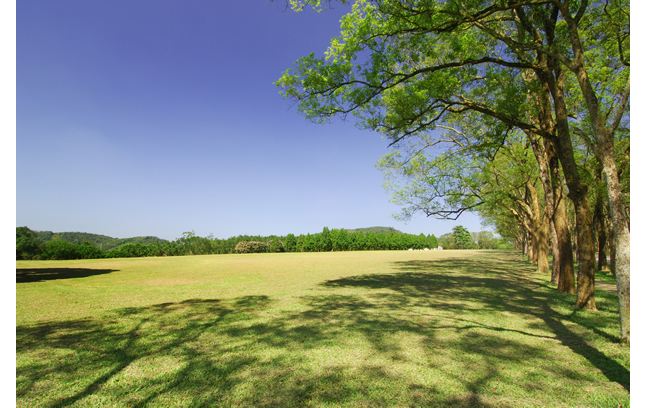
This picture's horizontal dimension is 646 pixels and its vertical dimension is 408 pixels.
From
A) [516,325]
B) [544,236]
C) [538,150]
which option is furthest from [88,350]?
[544,236]

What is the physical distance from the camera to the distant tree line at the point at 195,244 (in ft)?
117

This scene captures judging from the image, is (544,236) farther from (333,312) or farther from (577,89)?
(333,312)

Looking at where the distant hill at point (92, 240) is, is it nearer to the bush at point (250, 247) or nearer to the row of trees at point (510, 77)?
the bush at point (250, 247)

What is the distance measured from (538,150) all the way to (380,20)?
10.5 meters

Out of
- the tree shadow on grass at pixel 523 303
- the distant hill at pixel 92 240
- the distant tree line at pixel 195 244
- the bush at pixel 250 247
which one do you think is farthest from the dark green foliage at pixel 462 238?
the tree shadow on grass at pixel 523 303

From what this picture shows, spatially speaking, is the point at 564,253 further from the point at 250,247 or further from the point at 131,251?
the point at 131,251

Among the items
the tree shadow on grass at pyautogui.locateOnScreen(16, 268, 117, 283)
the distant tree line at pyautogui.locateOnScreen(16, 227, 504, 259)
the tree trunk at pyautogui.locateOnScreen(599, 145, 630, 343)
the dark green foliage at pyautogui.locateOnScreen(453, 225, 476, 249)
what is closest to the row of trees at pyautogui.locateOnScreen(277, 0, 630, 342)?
the tree trunk at pyautogui.locateOnScreen(599, 145, 630, 343)

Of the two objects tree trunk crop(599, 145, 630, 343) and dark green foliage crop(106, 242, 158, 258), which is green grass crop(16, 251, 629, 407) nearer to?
tree trunk crop(599, 145, 630, 343)

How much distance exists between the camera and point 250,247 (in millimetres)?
58438

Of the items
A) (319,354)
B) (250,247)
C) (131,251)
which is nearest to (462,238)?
(250,247)

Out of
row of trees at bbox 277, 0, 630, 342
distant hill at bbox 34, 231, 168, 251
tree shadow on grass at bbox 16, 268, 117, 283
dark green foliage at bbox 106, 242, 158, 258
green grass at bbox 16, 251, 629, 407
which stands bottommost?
green grass at bbox 16, 251, 629, 407

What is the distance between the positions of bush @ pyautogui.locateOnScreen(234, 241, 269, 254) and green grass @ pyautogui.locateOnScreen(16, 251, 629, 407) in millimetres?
48118

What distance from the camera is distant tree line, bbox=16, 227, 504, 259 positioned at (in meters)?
35.5

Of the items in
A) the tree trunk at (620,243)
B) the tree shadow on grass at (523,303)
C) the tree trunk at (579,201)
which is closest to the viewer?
the tree shadow on grass at (523,303)
